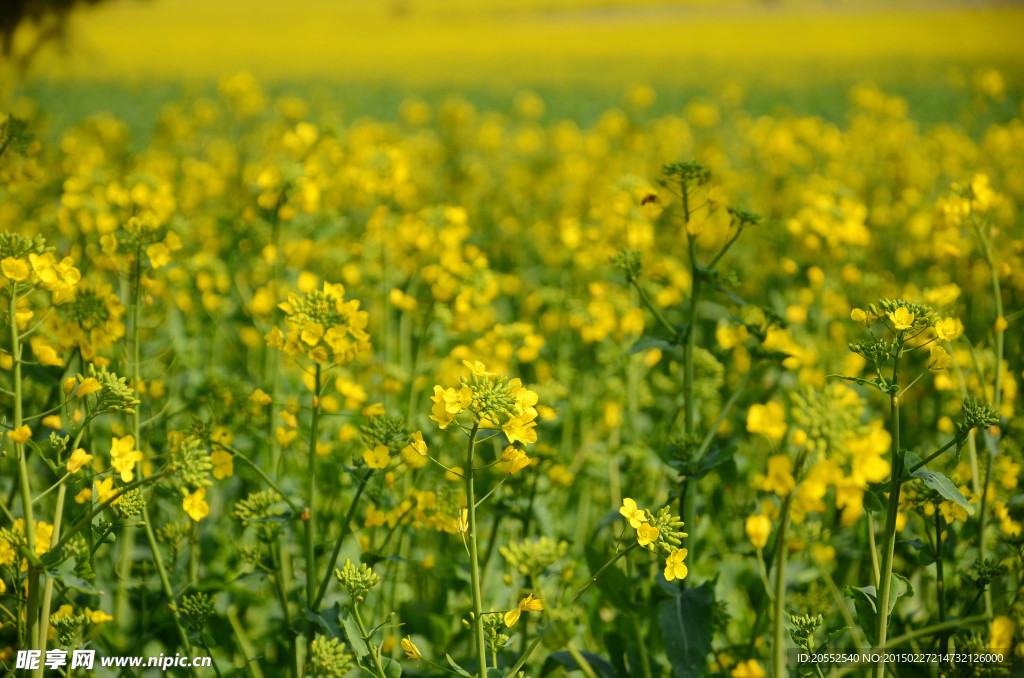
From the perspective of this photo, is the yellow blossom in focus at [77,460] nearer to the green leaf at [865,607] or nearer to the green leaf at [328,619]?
the green leaf at [328,619]

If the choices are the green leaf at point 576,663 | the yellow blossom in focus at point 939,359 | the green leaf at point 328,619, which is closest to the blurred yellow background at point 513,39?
the green leaf at point 328,619

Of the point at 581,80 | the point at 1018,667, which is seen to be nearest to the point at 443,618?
the point at 1018,667

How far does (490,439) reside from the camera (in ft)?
7.38

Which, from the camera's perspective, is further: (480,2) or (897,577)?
(480,2)

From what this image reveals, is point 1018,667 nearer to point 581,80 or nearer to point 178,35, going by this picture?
point 178,35

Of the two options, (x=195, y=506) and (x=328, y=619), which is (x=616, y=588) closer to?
(x=328, y=619)

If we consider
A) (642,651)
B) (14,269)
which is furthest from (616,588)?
(14,269)

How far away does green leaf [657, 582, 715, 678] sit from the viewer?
158cm

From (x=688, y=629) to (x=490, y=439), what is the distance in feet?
2.89

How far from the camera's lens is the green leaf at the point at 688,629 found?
5.17 feet

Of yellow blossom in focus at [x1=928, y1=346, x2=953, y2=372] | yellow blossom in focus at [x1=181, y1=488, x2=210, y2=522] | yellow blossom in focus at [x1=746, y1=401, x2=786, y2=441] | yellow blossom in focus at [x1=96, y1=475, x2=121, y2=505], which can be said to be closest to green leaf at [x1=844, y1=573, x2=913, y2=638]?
yellow blossom in focus at [x1=928, y1=346, x2=953, y2=372]

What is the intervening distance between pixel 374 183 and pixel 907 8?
812 inches

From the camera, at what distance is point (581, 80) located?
20.6 m

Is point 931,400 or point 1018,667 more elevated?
point 931,400
